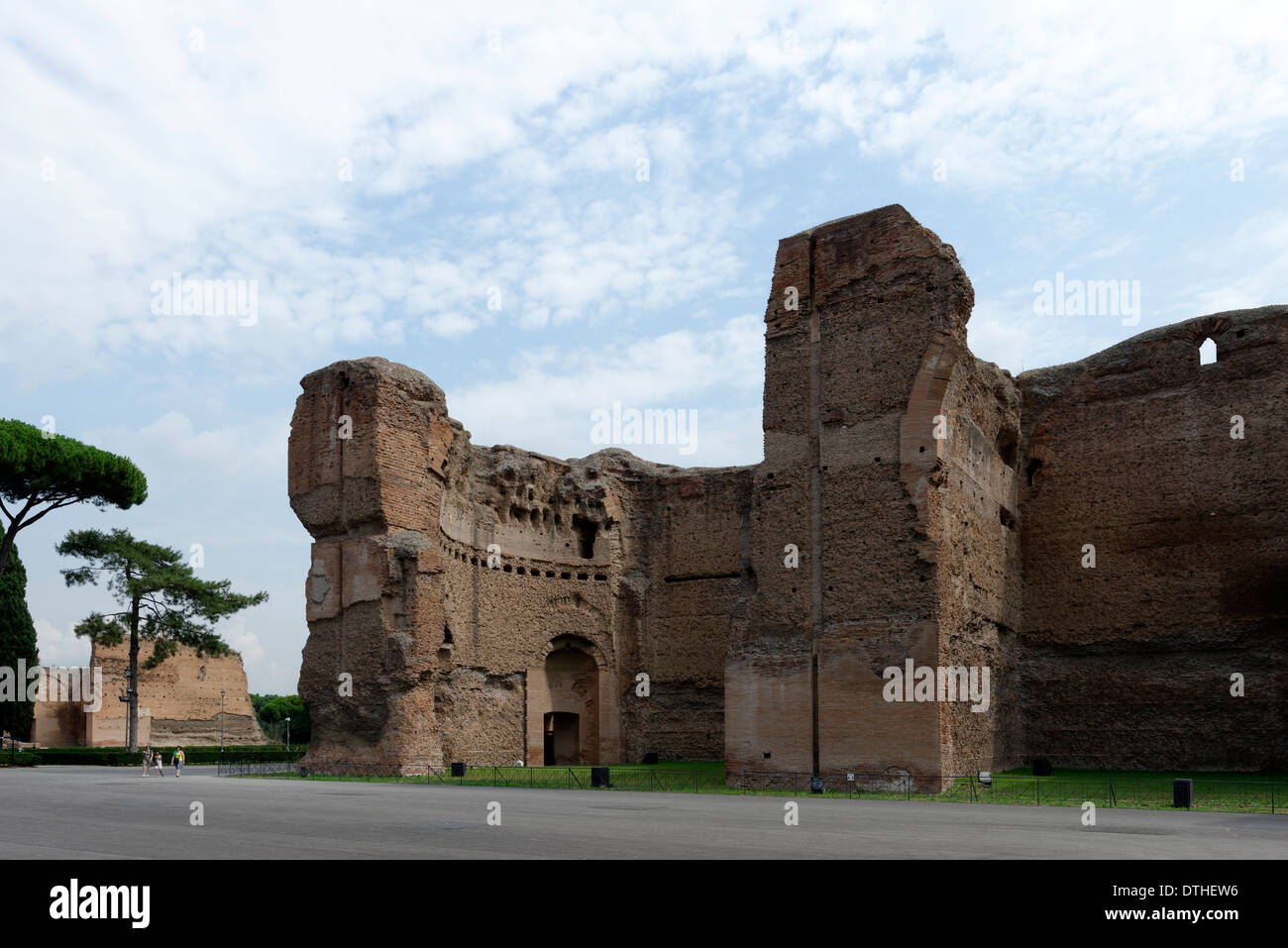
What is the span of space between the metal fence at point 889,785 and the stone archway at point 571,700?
20.6 feet

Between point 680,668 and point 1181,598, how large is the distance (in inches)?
523

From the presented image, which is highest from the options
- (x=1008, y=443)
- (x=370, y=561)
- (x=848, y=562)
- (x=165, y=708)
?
(x=1008, y=443)

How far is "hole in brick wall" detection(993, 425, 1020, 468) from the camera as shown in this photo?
2676cm

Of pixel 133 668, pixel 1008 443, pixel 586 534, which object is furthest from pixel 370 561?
pixel 133 668

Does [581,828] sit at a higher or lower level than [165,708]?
higher

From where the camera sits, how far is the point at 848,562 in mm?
21406

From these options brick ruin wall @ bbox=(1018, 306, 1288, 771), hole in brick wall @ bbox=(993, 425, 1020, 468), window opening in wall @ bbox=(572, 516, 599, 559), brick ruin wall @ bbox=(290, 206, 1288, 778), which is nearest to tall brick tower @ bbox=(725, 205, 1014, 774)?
brick ruin wall @ bbox=(290, 206, 1288, 778)

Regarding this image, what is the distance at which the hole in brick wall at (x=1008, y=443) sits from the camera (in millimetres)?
26758

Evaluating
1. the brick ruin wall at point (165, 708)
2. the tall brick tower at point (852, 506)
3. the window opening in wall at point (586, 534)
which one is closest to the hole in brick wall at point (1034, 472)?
the tall brick tower at point (852, 506)

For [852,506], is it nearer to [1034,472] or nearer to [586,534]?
[1034,472]

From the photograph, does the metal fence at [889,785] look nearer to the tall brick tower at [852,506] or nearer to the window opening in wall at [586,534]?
the tall brick tower at [852,506]

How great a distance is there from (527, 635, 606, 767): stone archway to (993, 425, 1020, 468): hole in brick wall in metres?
12.4

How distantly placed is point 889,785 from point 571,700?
45.2 feet

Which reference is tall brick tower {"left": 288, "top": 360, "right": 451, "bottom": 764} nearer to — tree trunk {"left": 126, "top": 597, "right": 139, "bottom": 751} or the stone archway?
the stone archway
